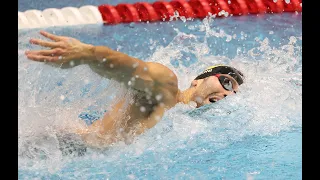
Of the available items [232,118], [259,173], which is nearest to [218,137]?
[232,118]

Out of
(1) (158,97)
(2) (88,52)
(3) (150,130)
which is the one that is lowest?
(3) (150,130)

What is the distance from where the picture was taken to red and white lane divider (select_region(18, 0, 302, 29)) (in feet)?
14.4

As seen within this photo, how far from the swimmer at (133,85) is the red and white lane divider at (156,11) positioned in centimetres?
198

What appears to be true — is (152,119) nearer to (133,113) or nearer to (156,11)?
(133,113)

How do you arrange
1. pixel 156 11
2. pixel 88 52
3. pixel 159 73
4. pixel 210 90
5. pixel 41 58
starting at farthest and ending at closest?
1. pixel 156 11
2. pixel 210 90
3. pixel 159 73
4. pixel 88 52
5. pixel 41 58

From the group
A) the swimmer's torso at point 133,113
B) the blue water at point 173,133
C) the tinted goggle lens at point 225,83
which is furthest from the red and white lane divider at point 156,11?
the swimmer's torso at point 133,113

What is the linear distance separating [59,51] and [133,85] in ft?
1.43

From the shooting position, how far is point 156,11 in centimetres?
442

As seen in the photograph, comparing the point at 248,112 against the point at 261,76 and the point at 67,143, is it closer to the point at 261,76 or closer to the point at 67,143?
the point at 261,76

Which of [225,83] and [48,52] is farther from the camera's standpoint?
[225,83]

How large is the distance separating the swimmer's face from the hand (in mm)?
695

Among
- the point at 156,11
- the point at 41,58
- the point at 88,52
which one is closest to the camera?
the point at 41,58

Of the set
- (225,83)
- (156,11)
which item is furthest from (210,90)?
(156,11)

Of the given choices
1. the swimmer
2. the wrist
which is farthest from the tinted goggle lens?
the wrist
